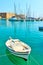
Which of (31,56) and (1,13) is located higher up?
(31,56)

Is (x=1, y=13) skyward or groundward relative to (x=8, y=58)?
groundward

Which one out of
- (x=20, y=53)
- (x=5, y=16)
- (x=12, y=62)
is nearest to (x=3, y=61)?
(x=12, y=62)

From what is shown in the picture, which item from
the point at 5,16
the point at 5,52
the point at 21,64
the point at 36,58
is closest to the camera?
the point at 21,64

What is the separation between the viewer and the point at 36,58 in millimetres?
12008

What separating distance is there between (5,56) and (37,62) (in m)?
2.66

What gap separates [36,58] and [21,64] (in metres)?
1.63

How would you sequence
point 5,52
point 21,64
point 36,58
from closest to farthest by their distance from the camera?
point 21,64, point 36,58, point 5,52

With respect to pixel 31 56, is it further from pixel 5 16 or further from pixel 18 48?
pixel 5 16

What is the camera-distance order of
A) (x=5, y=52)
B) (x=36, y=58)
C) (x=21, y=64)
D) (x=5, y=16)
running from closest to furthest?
(x=21, y=64) < (x=36, y=58) < (x=5, y=52) < (x=5, y=16)

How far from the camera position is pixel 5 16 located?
357ft

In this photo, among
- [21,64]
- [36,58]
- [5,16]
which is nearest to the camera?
[21,64]

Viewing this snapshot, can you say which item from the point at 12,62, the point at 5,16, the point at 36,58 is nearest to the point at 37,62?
the point at 36,58

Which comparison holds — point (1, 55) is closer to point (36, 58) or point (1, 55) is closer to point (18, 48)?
point (18, 48)

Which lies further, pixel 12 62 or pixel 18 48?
pixel 18 48
